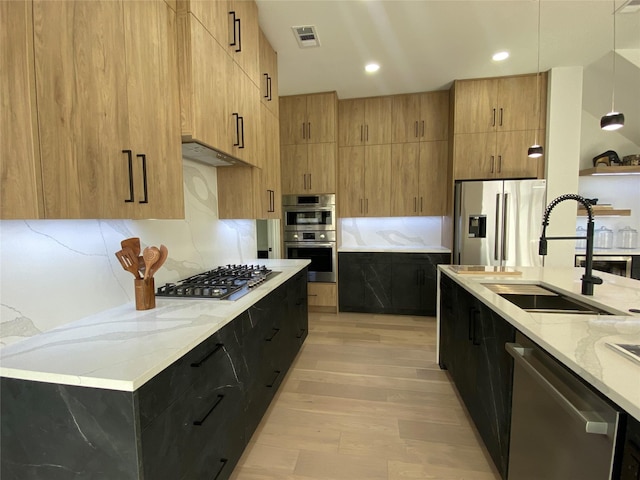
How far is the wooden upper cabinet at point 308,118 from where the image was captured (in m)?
4.04

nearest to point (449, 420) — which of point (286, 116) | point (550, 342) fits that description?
point (550, 342)

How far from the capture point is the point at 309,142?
4117mm

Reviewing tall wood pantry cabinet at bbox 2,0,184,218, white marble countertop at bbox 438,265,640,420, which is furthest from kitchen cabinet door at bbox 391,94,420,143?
tall wood pantry cabinet at bbox 2,0,184,218

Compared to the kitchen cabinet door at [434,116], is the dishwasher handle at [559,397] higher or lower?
lower

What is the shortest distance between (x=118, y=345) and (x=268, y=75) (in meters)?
2.62

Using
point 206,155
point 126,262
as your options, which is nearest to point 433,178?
point 206,155

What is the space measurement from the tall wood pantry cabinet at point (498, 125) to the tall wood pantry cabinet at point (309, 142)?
1.57m

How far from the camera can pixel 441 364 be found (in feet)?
8.67

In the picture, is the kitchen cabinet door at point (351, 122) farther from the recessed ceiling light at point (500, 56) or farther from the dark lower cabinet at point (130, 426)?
the dark lower cabinet at point (130, 426)

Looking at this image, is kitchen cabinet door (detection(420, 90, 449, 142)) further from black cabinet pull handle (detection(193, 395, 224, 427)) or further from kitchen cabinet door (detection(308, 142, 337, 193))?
black cabinet pull handle (detection(193, 395, 224, 427))

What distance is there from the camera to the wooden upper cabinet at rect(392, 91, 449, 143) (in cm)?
402

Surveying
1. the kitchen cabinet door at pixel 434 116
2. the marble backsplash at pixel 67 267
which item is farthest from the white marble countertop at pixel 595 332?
the kitchen cabinet door at pixel 434 116

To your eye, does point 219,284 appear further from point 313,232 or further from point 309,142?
point 309,142

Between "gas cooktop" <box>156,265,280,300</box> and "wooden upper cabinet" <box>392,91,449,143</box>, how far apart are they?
2.92m
